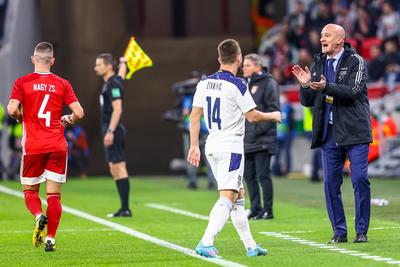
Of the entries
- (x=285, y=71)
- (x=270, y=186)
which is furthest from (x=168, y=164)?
(x=270, y=186)

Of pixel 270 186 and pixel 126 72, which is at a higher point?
pixel 126 72

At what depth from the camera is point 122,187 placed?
16.1m

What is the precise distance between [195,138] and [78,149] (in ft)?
59.4

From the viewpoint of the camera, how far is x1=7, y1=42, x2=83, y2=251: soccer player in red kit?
11.6 meters

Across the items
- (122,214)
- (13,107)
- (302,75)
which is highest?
(302,75)

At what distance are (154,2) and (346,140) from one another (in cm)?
2052

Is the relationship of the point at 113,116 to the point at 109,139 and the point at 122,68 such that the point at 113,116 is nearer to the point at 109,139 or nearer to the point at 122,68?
the point at 109,139

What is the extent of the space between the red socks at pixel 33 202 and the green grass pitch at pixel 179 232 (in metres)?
0.38

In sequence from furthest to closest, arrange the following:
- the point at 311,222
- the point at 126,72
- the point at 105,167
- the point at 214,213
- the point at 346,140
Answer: the point at 105,167, the point at 126,72, the point at 311,222, the point at 346,140, the point at 214,213

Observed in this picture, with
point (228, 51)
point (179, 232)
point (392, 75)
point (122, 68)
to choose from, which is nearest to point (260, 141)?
point (122, 68)

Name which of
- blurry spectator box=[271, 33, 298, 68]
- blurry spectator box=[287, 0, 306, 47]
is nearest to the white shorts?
blurry spectator box=[271, 33, 298, 68]

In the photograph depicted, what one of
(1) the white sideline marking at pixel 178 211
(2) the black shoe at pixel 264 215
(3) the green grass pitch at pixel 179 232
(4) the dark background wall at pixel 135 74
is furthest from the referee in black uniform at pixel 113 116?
(4) the dark background wall at pixel 135 74

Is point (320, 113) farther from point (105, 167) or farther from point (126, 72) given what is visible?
point (105, 167)

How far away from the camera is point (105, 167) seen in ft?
96.4
